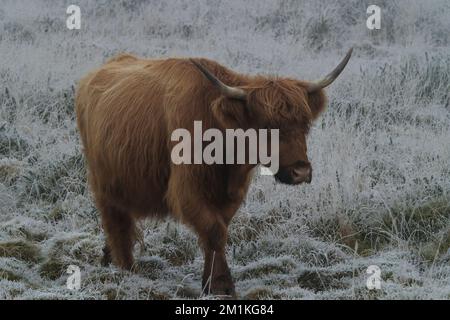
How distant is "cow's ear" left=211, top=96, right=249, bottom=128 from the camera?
4.71 meters

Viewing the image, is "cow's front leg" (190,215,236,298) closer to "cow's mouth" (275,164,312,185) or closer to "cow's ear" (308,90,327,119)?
"cow's mouth" (275,164,312,185)

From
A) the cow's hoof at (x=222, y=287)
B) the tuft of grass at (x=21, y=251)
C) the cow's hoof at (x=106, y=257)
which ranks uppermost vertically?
the cow's hoof at (x=222, y=287)

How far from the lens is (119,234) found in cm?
573

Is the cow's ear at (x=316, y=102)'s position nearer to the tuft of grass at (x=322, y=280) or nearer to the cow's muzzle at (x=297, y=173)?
the cow's muzzle at (x=297, y=173)

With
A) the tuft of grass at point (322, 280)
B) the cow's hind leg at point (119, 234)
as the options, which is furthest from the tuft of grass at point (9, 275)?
the tuft of grass at point (322, 280)

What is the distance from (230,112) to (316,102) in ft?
2.00

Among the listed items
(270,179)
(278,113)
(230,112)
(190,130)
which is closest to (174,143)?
(190,130)

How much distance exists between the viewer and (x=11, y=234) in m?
6.02

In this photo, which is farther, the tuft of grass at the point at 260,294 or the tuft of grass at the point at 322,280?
the tuft of grass at the point at 322,280

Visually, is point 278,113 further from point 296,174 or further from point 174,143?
point 174,143

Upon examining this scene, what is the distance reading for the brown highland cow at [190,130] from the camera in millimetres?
4688

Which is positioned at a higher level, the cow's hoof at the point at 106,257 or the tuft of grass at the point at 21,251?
the tuft of grass at the point at 21,251
